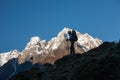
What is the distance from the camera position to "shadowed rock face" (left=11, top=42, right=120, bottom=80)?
4013 centimetres

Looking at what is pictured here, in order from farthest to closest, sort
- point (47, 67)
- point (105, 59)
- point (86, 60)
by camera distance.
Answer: point (47, 67) → point (86, 60) → point (105, 59)

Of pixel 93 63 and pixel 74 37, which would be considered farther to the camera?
pixel 74 37

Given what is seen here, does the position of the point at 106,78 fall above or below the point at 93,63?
below

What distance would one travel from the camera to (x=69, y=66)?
4866 centimetres

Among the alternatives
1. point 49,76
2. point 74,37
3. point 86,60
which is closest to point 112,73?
point 86,60

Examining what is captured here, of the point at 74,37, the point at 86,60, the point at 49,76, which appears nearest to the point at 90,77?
the point at 86,60

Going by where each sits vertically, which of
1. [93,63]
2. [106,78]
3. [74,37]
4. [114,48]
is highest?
[74,37]

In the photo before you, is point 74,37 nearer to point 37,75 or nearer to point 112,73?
point 37,75

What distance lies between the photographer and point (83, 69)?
43.2 m

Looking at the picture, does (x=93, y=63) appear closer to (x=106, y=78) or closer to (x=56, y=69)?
(x=106, y=78)

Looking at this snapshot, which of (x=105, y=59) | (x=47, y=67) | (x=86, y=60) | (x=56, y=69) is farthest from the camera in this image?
(x=47, y=67)

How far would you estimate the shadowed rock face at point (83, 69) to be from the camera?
4013 cm

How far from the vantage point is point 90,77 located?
40.3 m

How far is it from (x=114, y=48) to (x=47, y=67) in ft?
35.7
